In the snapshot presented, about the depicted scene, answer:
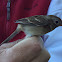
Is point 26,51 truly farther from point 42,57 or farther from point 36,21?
point 36,21

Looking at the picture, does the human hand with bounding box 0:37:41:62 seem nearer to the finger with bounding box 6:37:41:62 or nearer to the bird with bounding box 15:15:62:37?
the finger with bounding box 6:37:41:62

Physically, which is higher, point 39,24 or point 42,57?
point 39,24

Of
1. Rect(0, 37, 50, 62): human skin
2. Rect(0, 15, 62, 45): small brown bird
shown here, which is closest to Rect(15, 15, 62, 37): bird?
Rect(0, 15, 62, 45): small brown bird

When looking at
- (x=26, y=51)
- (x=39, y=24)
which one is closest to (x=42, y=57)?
(x=26, y=51)

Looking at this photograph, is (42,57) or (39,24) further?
(39,24)

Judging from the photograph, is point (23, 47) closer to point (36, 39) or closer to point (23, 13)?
point (36, 39)

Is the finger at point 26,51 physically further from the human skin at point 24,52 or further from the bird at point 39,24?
the bird at point 39,24

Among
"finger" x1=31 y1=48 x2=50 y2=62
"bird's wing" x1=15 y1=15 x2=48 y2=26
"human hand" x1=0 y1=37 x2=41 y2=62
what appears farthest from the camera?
"bird's wing" x1=15 y1=15 x2=48 y2=26

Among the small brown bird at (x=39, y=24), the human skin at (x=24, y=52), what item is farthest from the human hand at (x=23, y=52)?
the small brown bird at (x=39, y=24)

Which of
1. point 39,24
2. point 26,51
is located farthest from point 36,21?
point 26,51
